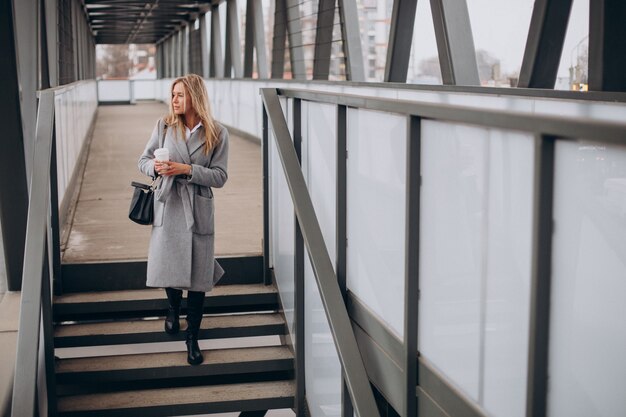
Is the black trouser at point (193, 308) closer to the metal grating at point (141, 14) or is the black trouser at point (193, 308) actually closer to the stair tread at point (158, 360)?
the stair tread at point (158, 360)

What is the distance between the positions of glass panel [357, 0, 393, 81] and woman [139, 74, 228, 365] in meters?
3.11

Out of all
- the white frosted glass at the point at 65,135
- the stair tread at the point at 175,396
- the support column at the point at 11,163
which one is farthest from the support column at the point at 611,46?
the white frosted glass at the point at 65,135

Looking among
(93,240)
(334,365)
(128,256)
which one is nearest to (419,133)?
(334,365)

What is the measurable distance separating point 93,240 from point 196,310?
170cm

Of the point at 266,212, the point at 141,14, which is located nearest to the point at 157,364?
the point at 266,212

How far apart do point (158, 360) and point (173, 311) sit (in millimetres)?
277

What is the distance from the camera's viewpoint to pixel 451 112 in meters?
2.37

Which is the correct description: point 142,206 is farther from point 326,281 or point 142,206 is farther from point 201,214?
point 326,281

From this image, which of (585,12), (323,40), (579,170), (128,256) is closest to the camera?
(579,170)

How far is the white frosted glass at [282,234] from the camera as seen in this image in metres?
4.76

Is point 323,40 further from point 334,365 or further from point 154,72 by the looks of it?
point 154,72

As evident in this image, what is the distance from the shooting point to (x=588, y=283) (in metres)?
1.80

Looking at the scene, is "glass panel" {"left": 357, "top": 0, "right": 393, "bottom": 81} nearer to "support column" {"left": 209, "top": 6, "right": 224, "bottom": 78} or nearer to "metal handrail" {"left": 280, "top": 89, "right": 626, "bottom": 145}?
"metal handrail" {"left": 280, "top": 89, "right": 626, "bottom": 145}

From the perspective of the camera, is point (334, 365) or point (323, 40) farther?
point (323, 40)
